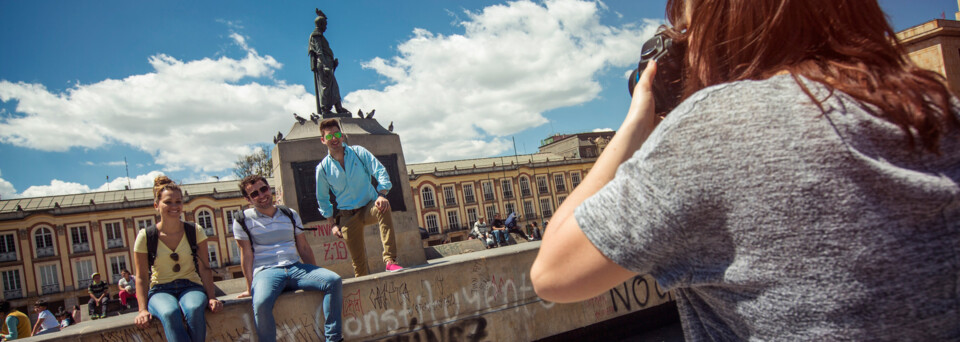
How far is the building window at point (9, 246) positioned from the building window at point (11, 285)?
50.8 inches

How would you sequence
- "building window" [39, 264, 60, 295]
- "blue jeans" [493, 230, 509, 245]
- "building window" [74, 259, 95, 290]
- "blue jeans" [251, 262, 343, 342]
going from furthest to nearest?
1. "building window" [74, 259, 95, 290]
2. "building window" [39, 264, 60, 295]
3. "blue jeans" [493, 230, 509, 245]
4. "blue jeans" [251, 262, 343, 342]

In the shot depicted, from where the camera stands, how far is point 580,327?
568cm

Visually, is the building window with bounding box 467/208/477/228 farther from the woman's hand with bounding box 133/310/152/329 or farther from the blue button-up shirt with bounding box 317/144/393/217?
the woman's hand with bounding box 133/310/152/329

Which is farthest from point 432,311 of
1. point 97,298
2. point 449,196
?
point 449,196

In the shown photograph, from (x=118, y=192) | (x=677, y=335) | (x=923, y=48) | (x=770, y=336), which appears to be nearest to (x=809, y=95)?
(x=770, y=336)

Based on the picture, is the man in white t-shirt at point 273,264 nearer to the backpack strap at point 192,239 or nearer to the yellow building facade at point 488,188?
the backpack strap at point 192,239

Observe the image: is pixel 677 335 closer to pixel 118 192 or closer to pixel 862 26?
pixel 862 26

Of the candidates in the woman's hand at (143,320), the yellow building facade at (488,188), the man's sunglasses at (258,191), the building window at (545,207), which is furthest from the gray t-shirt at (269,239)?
the building window at (545,207)

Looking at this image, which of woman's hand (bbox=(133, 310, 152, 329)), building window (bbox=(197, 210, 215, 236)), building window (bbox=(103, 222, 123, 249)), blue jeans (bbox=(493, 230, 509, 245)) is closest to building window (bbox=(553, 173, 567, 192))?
building window (bbox=(197, 210, 215, 236))

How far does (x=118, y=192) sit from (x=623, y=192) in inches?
2849

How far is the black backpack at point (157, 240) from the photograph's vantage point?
14.9 feet

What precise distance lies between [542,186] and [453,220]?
43.7 feet

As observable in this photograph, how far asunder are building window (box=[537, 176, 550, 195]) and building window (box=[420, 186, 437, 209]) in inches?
578

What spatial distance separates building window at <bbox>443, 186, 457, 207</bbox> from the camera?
6512cm
